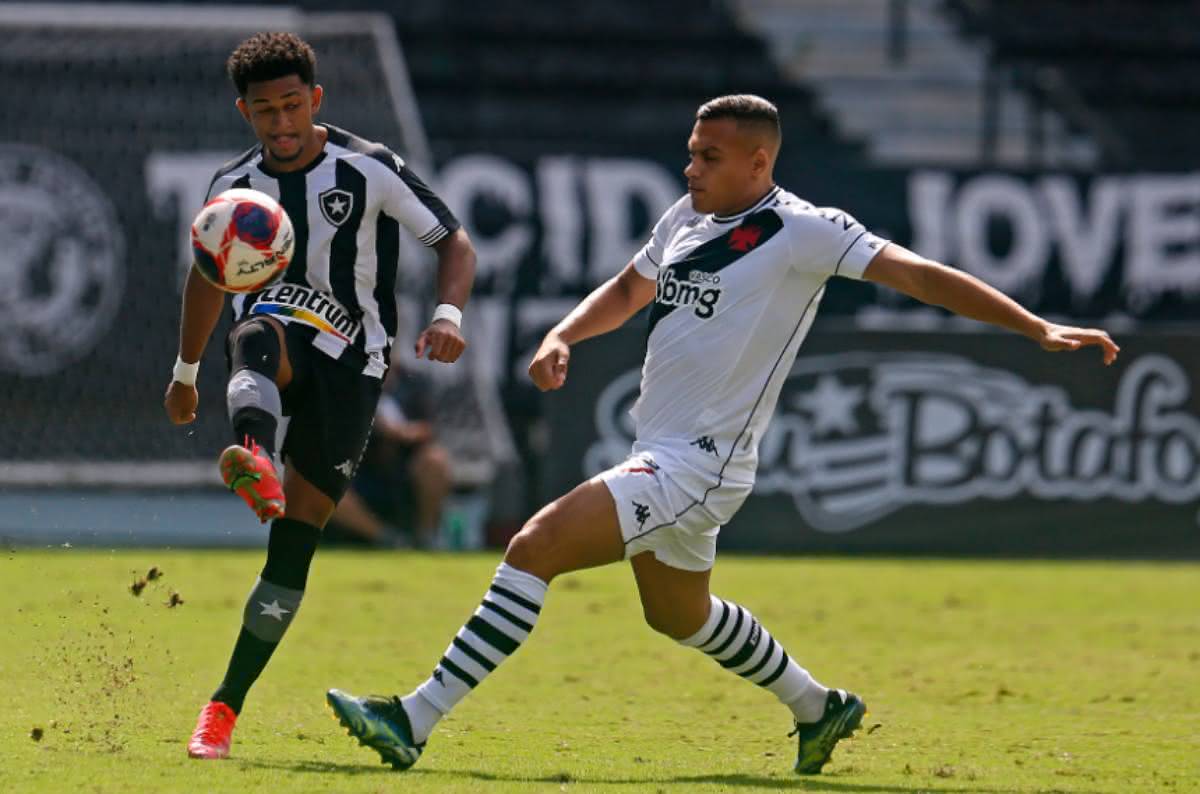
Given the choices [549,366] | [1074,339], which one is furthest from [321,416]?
[1074,339]

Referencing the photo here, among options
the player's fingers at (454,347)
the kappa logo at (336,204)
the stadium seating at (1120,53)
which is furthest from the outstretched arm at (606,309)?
the stadium seating at (1120,53)

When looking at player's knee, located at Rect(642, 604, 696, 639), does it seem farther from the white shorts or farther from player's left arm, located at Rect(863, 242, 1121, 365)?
player's left arm, located at Rect(863, 242, 1121, 365)

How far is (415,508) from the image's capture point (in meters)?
14.8

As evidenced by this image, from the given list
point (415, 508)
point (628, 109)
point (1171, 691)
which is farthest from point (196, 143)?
point (1171, 691)

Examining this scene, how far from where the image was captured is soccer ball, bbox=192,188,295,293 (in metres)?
5.62

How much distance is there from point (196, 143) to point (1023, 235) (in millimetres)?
6820

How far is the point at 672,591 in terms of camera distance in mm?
5898

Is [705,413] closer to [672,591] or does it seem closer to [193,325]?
[672,591]

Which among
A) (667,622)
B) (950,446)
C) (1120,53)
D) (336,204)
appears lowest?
(950,446)

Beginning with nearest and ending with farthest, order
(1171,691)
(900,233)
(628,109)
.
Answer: (1171,691)
(900,233)
(628,109)

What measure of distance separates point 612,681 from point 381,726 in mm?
2753

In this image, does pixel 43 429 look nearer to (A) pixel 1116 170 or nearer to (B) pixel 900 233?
(B) pixel 900 233

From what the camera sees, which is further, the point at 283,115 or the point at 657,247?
the point at 657,247

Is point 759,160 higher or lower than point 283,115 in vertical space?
lower
